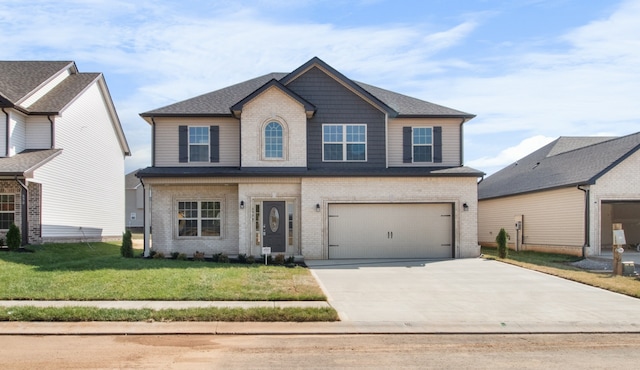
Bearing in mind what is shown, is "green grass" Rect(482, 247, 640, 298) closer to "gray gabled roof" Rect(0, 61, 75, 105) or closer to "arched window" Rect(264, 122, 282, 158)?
"arched window" Rect(264, 122, 282, 158)

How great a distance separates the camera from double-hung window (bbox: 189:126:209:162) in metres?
22.6

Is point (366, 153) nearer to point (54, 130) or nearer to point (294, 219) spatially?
point (294, 219)

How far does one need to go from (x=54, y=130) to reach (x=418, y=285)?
60.2 feet

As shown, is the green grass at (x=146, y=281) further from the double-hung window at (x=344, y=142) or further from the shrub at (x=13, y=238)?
the double-hung window at (x=344, y=142)

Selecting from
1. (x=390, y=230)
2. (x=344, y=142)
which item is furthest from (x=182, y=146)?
(x=390, y=230)

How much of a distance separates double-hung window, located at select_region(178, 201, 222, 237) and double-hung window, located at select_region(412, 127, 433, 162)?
8.38 m

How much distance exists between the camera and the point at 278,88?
70.5 feet

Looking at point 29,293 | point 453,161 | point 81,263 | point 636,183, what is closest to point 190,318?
point 29,293

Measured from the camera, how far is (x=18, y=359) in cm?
780

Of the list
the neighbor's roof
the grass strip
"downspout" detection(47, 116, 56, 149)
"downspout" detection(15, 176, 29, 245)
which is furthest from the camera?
"downspout" detection(47, 116, 56, 149)

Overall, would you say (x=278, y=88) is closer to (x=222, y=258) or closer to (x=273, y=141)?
(x=273, y=141)

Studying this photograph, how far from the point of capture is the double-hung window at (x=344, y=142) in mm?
22328

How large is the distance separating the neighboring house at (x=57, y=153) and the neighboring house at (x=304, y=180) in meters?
5.25

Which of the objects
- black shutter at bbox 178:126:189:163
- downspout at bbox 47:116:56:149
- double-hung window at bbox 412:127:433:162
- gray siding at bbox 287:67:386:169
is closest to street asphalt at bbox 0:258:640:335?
gray siding at bbox 287:67:386:169
